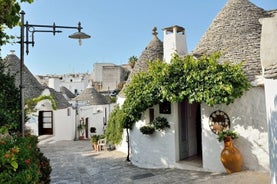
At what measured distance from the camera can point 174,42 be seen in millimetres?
13891

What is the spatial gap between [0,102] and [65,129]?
1715cm

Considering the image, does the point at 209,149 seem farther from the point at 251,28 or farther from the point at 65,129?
the point at 65,129

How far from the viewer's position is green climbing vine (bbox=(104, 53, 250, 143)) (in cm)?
1009

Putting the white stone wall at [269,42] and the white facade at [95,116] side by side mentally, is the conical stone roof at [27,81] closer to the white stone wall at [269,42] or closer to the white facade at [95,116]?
the white facade at [95,116]

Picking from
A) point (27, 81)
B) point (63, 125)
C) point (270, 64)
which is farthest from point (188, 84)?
point (63, 125)

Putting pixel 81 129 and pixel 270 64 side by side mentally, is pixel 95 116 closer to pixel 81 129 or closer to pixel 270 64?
pixel 81 129

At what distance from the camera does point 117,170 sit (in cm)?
1273

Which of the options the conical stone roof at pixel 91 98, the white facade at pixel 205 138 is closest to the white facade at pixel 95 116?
the conical stone roof at pixel 91 98

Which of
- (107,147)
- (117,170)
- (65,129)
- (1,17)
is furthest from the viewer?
(65,129)

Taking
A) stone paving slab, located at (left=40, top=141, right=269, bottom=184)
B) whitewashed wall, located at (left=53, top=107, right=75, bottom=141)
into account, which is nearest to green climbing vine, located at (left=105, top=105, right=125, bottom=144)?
stone paving slab, located at (left=40, top=141, right=269, bottom=184)

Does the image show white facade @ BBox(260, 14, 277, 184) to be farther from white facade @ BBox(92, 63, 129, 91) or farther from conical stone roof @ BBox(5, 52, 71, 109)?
white facade @ BBox(92, 63, 129, 91)

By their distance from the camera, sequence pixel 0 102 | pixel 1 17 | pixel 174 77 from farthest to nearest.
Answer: pixel 174 77 < pixel 0 102 < pixel 1 17

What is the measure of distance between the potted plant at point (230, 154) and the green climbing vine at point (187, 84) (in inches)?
51.8

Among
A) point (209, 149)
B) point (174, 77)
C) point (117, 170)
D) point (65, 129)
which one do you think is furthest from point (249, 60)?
point (65, 129)
